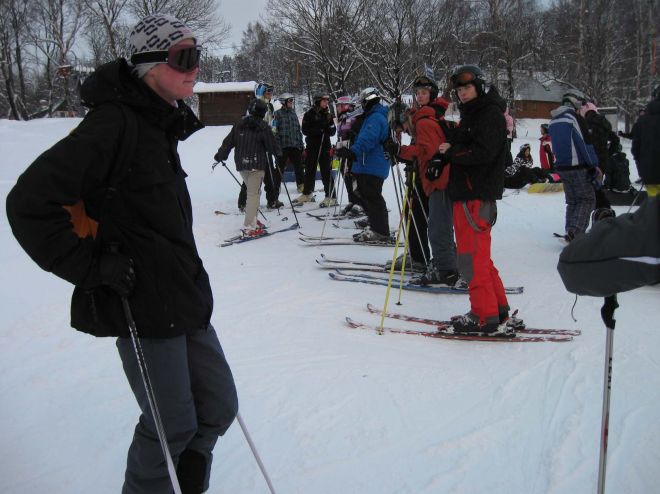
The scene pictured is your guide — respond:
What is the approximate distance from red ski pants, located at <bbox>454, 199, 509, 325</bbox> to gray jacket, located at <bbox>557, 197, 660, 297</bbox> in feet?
7.61

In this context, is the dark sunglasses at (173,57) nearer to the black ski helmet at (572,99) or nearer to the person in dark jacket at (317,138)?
the black ski helmet at (572,99)

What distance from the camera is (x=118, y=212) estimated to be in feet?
5.67

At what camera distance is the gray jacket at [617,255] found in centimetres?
139

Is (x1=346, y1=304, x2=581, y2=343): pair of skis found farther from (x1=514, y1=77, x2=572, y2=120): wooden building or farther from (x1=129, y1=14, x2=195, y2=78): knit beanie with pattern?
(x1=514, y1=77, x2=572, y2=120): wooden building

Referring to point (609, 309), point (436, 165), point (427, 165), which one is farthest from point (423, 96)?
point (609, 309)

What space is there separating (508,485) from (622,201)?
8.81m

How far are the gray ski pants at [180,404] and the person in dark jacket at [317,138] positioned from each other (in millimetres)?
7996

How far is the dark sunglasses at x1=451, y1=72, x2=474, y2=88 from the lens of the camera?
386cm

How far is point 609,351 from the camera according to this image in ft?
6.67

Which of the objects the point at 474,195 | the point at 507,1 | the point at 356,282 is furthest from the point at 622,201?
the point at 507,1

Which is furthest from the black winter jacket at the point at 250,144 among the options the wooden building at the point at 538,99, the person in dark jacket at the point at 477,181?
the wooden building at the point at 538,99

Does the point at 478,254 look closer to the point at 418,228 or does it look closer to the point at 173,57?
the point at 418,228

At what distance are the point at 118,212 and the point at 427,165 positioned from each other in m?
Answer: 3.53

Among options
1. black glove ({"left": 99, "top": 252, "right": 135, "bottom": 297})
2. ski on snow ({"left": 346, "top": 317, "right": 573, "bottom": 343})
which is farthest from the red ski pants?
black glove ({"left": 99, "top": 252, "right": 135, "bottom": 297})
